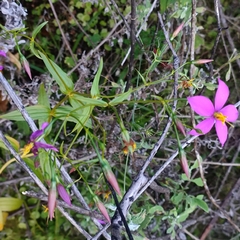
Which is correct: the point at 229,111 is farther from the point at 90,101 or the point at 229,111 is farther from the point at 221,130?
the point at 90,101

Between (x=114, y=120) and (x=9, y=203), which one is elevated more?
(x=114, y=120)

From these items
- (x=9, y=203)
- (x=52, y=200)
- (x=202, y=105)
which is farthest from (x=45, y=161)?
(x=9, y=203)

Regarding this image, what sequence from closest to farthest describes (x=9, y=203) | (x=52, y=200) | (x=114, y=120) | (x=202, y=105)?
1. (x=52, y=200)
2. (x=202, y=105)
3. (x=114, y=120)
4. (x=9, y=203)

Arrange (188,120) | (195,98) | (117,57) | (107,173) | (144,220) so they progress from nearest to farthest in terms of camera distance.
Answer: (107,173)
(195,98)
(144,220)
(188,120)
(117,57)

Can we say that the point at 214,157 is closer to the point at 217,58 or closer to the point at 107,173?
the point at 217,58

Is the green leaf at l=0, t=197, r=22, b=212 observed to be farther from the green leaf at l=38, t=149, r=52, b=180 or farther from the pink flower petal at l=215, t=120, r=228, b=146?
the pink flower petal at l=215, t=120, r=228, b=146

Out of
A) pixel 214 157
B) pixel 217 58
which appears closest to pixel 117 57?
pixel 217 58

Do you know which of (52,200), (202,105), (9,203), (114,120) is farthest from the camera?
(9,203)

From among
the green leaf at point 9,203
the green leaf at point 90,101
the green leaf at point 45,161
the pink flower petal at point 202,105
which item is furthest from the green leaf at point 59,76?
the green leaf at point 9,203

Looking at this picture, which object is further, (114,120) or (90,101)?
(114,120)
